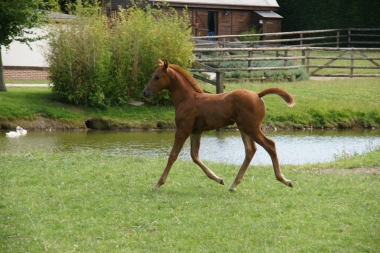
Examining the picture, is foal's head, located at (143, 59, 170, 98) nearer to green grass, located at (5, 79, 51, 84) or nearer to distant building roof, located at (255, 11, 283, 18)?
green grass, located at (5, 79, 51, 84)

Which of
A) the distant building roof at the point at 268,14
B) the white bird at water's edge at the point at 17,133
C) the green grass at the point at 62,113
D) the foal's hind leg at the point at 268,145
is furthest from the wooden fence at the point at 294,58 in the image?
the foal's hind leg at the point at 268,145

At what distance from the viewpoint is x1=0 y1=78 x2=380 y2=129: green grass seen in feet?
71.9

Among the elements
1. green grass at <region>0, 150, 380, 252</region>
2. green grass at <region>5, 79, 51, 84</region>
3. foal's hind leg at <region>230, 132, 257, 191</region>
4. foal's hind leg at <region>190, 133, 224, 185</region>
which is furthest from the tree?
foal's hind leg at <region>230, 132, 257, 191</region>

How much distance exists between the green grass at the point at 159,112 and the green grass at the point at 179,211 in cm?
1040

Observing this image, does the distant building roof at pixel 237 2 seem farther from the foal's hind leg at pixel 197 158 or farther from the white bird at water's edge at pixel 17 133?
the foal's hind leg at pixel 197 158

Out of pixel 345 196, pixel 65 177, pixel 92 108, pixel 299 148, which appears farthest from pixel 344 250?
pixel 92 108

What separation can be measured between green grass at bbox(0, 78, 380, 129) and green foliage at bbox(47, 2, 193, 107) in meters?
0.61

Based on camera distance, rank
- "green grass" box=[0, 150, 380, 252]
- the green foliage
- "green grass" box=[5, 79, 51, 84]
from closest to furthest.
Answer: "green grass" box=[0, 150, 380, 252] < the green foliage < "green grass" box=[5, 79, 51, 84]

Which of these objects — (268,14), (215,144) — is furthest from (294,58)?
(268,14)

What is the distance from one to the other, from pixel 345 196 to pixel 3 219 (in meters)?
4.68

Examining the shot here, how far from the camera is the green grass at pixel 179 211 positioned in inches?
277

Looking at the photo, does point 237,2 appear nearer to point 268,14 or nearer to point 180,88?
point 268,14

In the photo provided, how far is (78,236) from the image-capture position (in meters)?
7.21

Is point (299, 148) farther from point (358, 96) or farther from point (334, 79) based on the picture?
point (334, 79)
